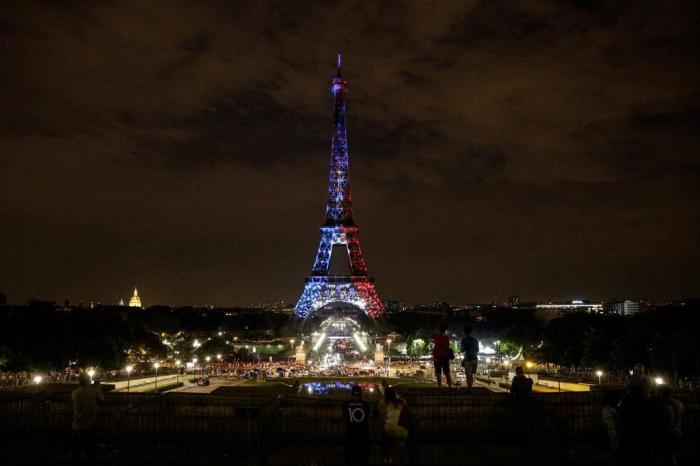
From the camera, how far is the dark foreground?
15.9m

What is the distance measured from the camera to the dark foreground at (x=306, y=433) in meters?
15.9

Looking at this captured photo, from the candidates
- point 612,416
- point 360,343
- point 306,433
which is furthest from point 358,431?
point 360,343

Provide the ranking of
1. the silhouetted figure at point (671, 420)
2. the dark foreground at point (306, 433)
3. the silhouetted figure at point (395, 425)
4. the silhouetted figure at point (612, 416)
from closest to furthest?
the silhouetted figure at point (671, 420) → the silhouetted figure at point (395, 425) → the silhouetted figure at point (612, 416) → the dark foreground at point (306, 433)

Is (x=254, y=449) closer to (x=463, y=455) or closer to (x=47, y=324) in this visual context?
(x=463, y=455)

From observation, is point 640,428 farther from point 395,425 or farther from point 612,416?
point 395,425

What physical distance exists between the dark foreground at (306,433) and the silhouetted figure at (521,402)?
59mm

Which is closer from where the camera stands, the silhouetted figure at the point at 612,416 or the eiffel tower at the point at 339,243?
the silhouetted figure at the point at 612,416

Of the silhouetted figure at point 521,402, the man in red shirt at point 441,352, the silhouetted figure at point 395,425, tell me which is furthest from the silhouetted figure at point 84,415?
the man in red shirt at point 441,352

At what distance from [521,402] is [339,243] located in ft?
380

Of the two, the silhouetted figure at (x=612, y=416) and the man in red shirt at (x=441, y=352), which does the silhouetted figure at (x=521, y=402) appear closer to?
the silhouetted figure at (x=612, y=416)

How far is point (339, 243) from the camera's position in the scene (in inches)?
5202

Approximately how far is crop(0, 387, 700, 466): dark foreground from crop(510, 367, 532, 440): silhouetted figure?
6 cm

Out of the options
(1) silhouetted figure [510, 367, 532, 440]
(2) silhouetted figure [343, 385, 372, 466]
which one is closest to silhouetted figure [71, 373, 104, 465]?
(2) silhouetted figure [343, 385, 372, 466]

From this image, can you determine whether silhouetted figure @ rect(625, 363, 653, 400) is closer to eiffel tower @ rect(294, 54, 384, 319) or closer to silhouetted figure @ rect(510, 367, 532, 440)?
silhouetted figure @ rect(510, 367, 532, 440)
